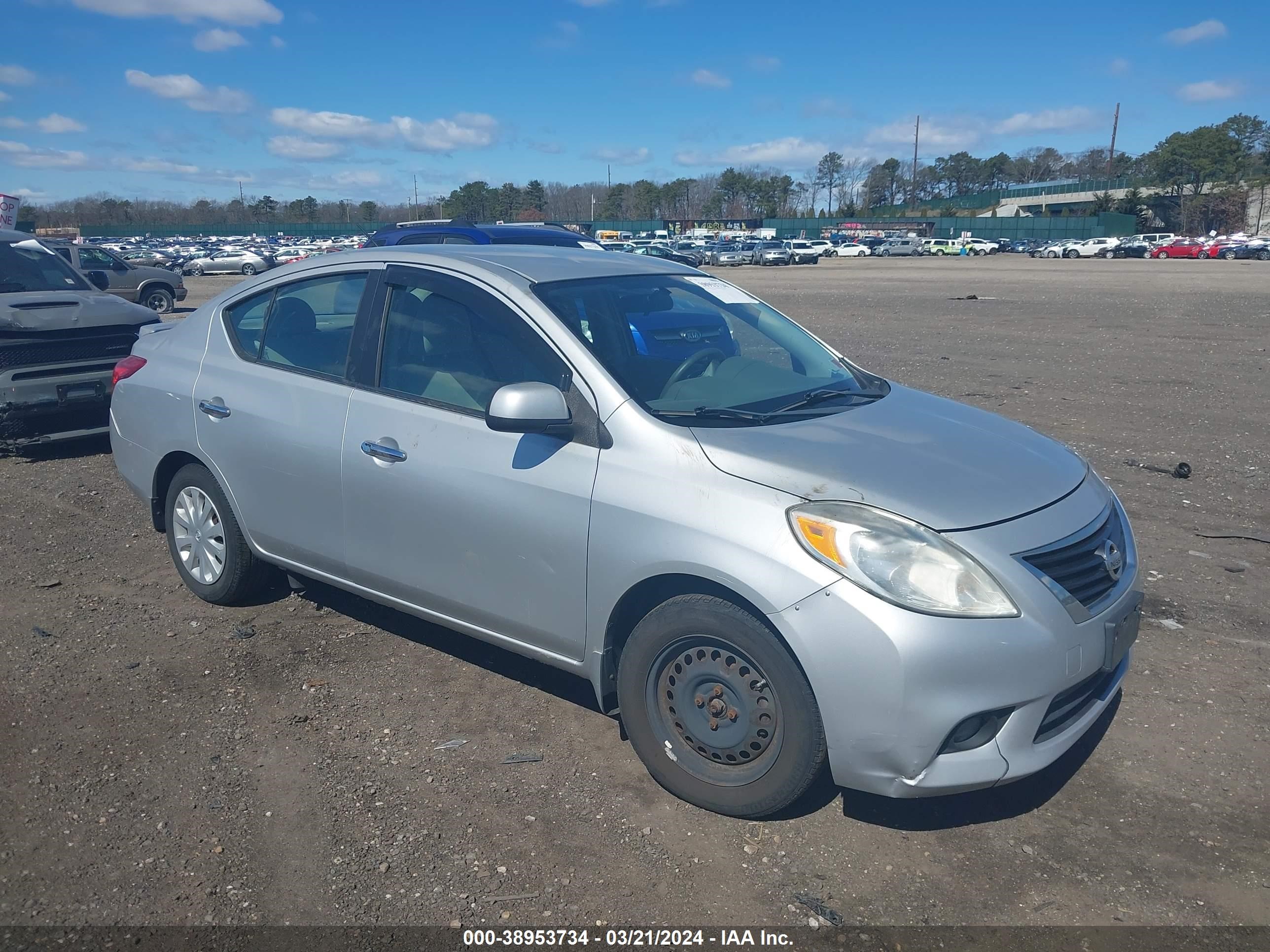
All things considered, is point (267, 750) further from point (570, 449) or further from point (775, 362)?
point (775, 362)

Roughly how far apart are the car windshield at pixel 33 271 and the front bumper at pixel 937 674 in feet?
27.8

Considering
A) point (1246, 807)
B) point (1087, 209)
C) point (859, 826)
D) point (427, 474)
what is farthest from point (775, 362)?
point (1087, 209)

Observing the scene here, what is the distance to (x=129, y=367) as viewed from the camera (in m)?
5.26

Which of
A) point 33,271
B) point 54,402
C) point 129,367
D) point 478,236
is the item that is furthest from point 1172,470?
point 33,271

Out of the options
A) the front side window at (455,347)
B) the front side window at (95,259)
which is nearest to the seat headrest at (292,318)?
the front side window at (455,347)

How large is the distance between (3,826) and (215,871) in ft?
2.70

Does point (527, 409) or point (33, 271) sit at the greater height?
point (33, 271)

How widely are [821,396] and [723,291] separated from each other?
3.10 ft

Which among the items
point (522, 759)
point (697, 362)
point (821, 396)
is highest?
point (697, 362)

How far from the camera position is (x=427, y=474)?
12.4ft

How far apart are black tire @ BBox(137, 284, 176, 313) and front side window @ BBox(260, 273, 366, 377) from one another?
22.1 m

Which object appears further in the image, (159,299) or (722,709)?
(159,299)

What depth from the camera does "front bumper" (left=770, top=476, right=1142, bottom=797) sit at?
2793 millimetres

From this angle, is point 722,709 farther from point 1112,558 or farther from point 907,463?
point 1112,558
